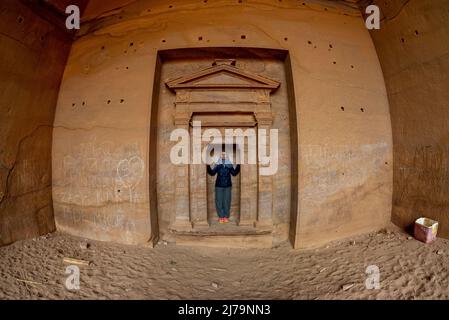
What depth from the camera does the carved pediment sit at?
4926mm

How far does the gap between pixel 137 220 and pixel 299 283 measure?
3430 millimetres

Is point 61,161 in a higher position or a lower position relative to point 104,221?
higher

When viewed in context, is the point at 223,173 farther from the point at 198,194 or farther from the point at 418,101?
the point at 418,101

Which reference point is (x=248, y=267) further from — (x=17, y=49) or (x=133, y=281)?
(x=17, y=49)

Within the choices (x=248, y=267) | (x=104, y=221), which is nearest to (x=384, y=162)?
(x=248, y=267)

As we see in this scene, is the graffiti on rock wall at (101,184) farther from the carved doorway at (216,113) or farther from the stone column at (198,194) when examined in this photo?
the stone column at (198,194)

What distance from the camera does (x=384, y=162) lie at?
501 centimetres

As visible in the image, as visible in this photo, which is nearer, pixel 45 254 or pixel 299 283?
pixel 299 283

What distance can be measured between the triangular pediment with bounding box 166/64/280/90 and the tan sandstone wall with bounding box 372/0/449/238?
111 inches

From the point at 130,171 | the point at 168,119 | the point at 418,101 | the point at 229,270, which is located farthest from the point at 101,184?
the point at 418,101

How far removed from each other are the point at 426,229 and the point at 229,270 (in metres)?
4.00

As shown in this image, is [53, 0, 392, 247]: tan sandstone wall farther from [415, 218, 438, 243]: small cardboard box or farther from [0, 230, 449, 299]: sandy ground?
[415, 218, 438, 243]: small cardboard box

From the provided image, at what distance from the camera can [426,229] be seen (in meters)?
4.24

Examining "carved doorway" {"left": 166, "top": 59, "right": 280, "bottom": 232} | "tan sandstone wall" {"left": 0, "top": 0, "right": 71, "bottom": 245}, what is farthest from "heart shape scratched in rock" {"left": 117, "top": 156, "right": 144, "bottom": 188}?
"tan sandstone wall" {"left": 0, "top": 0, "right": 71, "bottom": 245}
